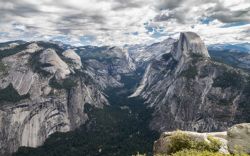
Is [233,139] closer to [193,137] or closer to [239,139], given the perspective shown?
[239,139]

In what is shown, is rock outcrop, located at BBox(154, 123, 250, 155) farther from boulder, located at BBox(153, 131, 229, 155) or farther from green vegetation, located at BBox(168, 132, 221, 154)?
green vegetation, located at BBox(168, 132, 221, 154)

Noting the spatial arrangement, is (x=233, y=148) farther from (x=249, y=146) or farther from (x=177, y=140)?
(x=177, y=140)

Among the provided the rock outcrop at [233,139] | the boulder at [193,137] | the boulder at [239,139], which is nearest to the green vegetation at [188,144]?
the rock outcrop at [233,139]

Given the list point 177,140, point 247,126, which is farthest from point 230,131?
point 177,140

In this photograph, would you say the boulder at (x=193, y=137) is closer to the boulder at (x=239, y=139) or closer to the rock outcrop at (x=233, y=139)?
the rock outcrop at (x=233, y=139)

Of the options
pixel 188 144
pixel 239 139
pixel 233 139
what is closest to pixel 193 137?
pixel 188 144

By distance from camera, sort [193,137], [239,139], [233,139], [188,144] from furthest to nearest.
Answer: [193,137]
[188,144]
[233,139]
[239,139]
